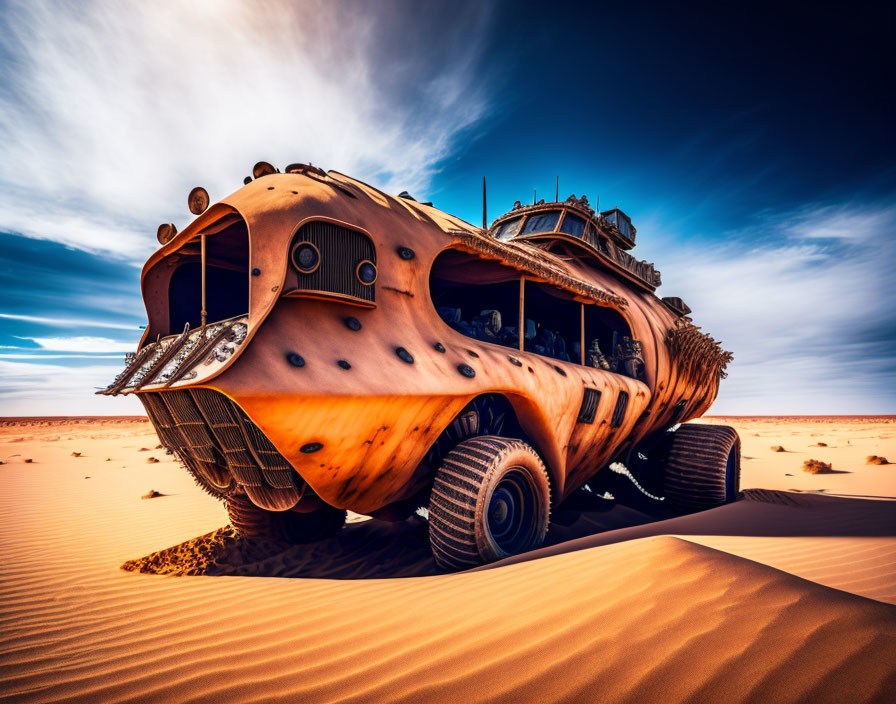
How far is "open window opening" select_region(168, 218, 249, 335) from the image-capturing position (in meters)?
4.12

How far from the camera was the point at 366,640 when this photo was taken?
2.05 m

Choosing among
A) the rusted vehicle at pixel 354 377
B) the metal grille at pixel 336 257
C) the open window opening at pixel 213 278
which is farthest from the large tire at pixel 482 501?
the open window opening at pixel 213 278

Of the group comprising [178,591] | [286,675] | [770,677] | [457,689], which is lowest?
[178,591]

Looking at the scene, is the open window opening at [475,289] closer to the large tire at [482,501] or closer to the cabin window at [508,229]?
the large tire at [482,501]

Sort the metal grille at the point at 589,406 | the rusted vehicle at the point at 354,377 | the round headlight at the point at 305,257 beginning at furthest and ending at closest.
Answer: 1. the metal grille at the point at 589,406
2. the round headlight at the point at 305,257
3. the rusted vehicle at the point at 354,377

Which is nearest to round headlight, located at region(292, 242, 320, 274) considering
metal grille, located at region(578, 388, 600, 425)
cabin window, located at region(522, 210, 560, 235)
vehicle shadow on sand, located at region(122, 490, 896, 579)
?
vehicle shadow on sand, located at region(122, 490, 896, 579)

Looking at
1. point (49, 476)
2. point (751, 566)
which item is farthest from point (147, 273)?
point (49, 476)

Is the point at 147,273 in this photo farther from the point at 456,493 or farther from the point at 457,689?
the point at 457,689

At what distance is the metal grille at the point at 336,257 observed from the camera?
3.17 m

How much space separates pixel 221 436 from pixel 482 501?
202cm

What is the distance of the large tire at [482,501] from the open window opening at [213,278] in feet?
8.56

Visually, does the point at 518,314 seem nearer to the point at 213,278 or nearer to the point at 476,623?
the point at 213,278

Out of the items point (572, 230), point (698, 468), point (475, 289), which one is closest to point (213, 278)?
point (475, 289)

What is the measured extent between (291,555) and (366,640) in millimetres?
2904
